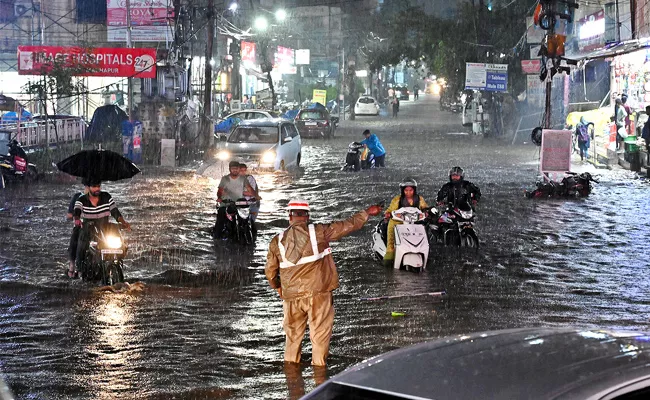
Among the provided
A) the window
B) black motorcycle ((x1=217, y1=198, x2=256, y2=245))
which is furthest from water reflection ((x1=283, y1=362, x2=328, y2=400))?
the window

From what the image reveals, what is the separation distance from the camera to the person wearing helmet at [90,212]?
488 inches

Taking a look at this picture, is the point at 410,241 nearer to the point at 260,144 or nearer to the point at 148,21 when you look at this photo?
the point at 260,144

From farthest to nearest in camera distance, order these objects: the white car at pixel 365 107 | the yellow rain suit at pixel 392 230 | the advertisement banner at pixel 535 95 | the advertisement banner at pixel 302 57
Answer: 1. the advertisement banner at pixel 302 57
2. the white car at pixel 365 107
3. the advertisement banner at pixel 535 95
4. the yellow rain suit at pixel 392 230

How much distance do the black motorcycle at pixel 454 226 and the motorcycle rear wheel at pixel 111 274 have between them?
504cm

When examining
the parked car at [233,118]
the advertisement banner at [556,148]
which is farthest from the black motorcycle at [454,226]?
the parked car at [233,118]

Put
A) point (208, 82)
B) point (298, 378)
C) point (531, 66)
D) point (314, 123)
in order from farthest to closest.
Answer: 1. point (314, 123)
2. point (531, 66)
3. point (208, 82)
4. point (298, 378)

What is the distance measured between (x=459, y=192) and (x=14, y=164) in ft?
46.4

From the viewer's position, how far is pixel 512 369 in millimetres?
3137

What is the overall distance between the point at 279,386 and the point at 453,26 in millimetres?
48096

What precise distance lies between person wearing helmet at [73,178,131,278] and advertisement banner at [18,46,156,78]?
2016 cm

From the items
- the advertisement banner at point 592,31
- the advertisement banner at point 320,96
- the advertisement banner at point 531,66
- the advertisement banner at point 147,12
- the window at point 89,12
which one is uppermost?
the window at point 89,12

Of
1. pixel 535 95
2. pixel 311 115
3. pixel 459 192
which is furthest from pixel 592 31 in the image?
pixel 459 192

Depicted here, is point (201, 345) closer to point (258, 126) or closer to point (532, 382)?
point (532, 382)

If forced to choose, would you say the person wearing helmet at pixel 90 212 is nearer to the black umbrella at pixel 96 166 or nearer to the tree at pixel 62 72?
the black umbrella at pixel 96 166
